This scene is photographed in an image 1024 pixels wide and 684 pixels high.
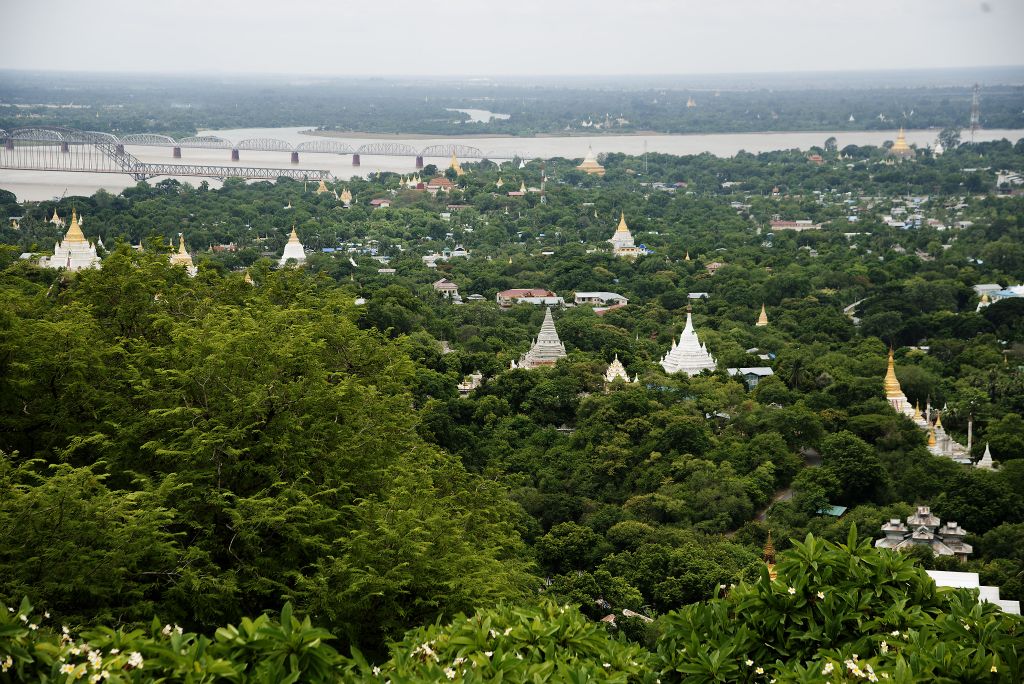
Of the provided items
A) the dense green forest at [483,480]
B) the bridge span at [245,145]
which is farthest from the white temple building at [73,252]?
the bridge span at [245,145]

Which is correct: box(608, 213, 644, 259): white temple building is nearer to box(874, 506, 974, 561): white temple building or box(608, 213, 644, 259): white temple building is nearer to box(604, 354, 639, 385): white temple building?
box(604, 354, 639, 385): white temple building

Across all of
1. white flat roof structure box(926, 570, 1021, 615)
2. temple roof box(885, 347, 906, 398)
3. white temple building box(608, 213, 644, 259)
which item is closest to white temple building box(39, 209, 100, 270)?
temple roof box(885, 347, 906, 398)

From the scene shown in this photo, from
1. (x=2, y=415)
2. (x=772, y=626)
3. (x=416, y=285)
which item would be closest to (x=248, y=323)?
(x=2, y=415)

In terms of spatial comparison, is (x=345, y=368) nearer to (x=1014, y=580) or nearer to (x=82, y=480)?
(x=82, y=480)

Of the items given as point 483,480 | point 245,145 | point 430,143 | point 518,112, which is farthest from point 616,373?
point 518,112

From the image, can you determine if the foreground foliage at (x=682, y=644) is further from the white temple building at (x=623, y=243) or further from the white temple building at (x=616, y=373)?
the white temple building at (x=623, y=243)
